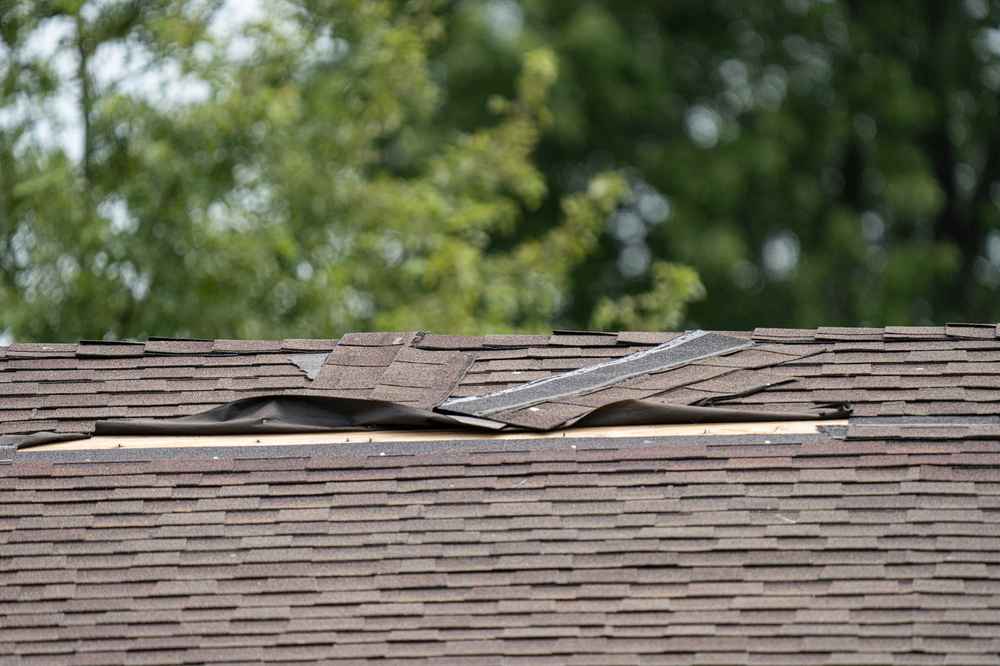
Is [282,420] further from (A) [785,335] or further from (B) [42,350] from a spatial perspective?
(A) [785,335]

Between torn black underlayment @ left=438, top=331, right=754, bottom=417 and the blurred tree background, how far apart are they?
22.9 feet

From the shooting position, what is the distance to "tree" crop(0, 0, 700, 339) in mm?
13602

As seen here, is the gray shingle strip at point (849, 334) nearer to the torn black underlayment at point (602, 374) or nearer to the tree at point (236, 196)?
the torn black underlayment at point (602, 374)

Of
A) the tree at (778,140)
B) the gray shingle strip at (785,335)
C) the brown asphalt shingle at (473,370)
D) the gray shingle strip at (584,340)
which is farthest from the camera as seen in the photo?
the tree at (778,140)

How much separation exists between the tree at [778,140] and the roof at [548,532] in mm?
15641

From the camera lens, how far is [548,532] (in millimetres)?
5695

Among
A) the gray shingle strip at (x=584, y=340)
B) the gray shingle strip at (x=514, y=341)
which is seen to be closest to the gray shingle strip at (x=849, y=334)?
the gray shingle strip at (x=584, y=340)

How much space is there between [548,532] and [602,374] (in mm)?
1248

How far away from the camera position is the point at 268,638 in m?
5.37

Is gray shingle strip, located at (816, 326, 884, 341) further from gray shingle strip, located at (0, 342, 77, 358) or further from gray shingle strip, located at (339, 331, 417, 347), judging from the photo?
gray shingle strip, located at (0, 342, 77, 358)

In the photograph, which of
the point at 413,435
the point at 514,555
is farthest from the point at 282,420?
the point at 514,555

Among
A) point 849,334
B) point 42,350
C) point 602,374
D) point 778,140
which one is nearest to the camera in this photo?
point 602,374

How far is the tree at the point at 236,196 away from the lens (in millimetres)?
13602

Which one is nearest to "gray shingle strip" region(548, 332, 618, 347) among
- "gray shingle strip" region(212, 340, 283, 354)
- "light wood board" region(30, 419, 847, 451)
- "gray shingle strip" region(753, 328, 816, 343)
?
"gray shingle strip" region(753, 328, 816, 343)
